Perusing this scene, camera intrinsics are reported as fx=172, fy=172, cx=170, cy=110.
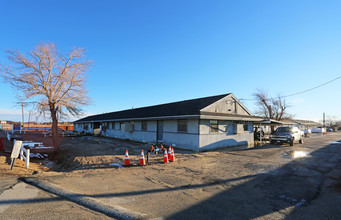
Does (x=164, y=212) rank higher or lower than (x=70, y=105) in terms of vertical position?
lower

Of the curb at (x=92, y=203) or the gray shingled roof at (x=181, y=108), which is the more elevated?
the gray shingled roof at (x=181, y=108)

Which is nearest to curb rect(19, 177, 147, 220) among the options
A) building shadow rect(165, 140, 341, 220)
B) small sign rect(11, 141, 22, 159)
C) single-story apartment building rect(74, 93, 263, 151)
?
building shadow rect(165, 140, 341, 220)

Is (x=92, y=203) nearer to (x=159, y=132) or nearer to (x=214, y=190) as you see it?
(x=214, y=190)

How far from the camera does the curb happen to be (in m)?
3.57

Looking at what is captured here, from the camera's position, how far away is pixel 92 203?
405 cm

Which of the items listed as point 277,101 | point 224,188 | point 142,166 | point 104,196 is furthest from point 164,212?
point 277,101

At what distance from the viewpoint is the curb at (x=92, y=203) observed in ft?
11.7

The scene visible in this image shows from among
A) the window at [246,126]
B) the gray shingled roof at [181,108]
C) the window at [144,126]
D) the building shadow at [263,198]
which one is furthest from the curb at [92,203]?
the window at [246,126]

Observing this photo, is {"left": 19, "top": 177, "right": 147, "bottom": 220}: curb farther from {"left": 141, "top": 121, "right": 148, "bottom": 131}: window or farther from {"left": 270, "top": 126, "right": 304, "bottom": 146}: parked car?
{"left": 270, "top": 126, "right": 304, "bottom": 146}: parked car

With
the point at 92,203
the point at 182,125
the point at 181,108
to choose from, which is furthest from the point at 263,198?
the point at 181,108

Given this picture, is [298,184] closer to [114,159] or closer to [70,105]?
[114,159]

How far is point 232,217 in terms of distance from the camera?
3.65 m

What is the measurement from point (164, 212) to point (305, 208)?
342cm

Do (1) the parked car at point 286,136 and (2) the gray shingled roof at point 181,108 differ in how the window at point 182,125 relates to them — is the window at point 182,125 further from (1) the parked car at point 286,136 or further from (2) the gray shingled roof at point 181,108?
(1) the parked car at point 286,136
